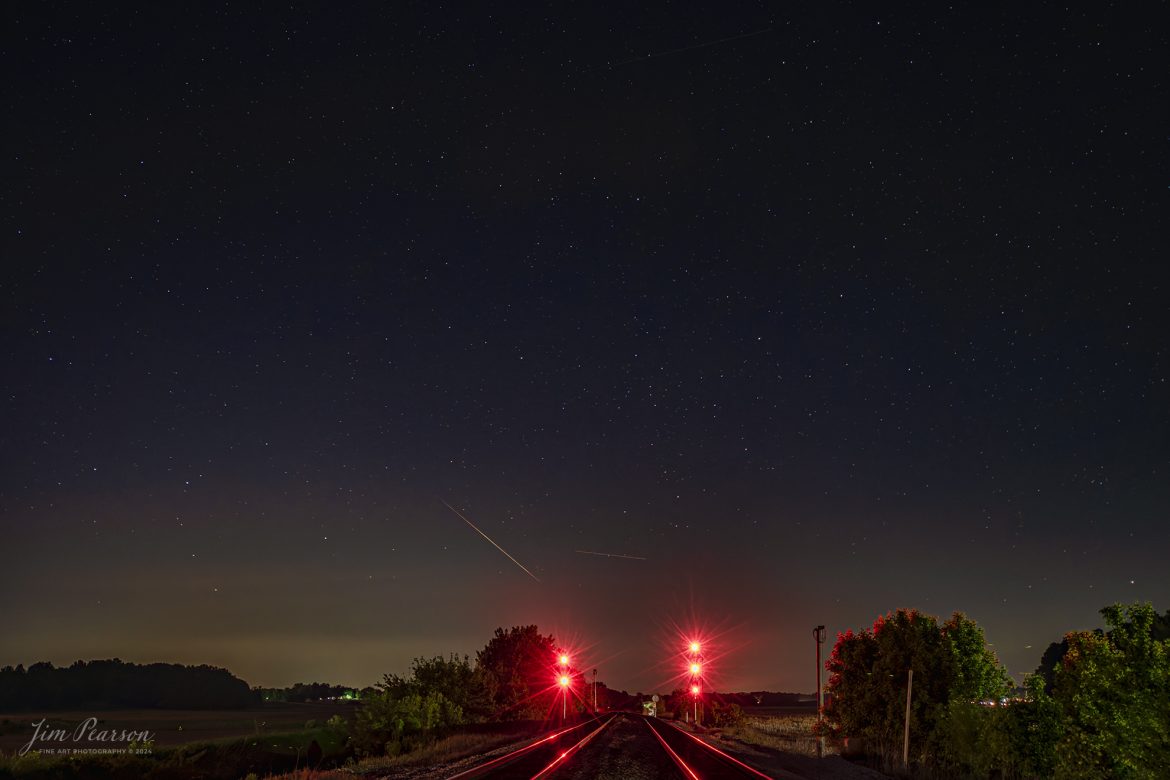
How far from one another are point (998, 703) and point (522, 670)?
65667 millimetres

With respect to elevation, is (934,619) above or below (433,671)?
above

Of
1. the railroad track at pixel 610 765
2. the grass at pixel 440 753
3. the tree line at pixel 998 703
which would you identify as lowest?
the grass at pixel 440 753

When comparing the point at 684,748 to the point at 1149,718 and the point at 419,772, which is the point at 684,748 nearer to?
the point at 419,772

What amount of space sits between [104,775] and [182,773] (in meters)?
3.34

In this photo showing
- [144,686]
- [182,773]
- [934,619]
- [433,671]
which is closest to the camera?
[182,773]

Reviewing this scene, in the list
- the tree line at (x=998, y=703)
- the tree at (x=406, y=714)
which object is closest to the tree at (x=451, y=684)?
the tree at (x=406, y=714)

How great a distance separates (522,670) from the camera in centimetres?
8731

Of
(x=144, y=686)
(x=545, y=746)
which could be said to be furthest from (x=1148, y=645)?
(x=144, y=686)

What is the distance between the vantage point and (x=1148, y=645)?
664 inches

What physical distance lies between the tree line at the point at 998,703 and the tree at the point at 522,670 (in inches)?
1624

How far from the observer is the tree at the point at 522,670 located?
75.4 metres
